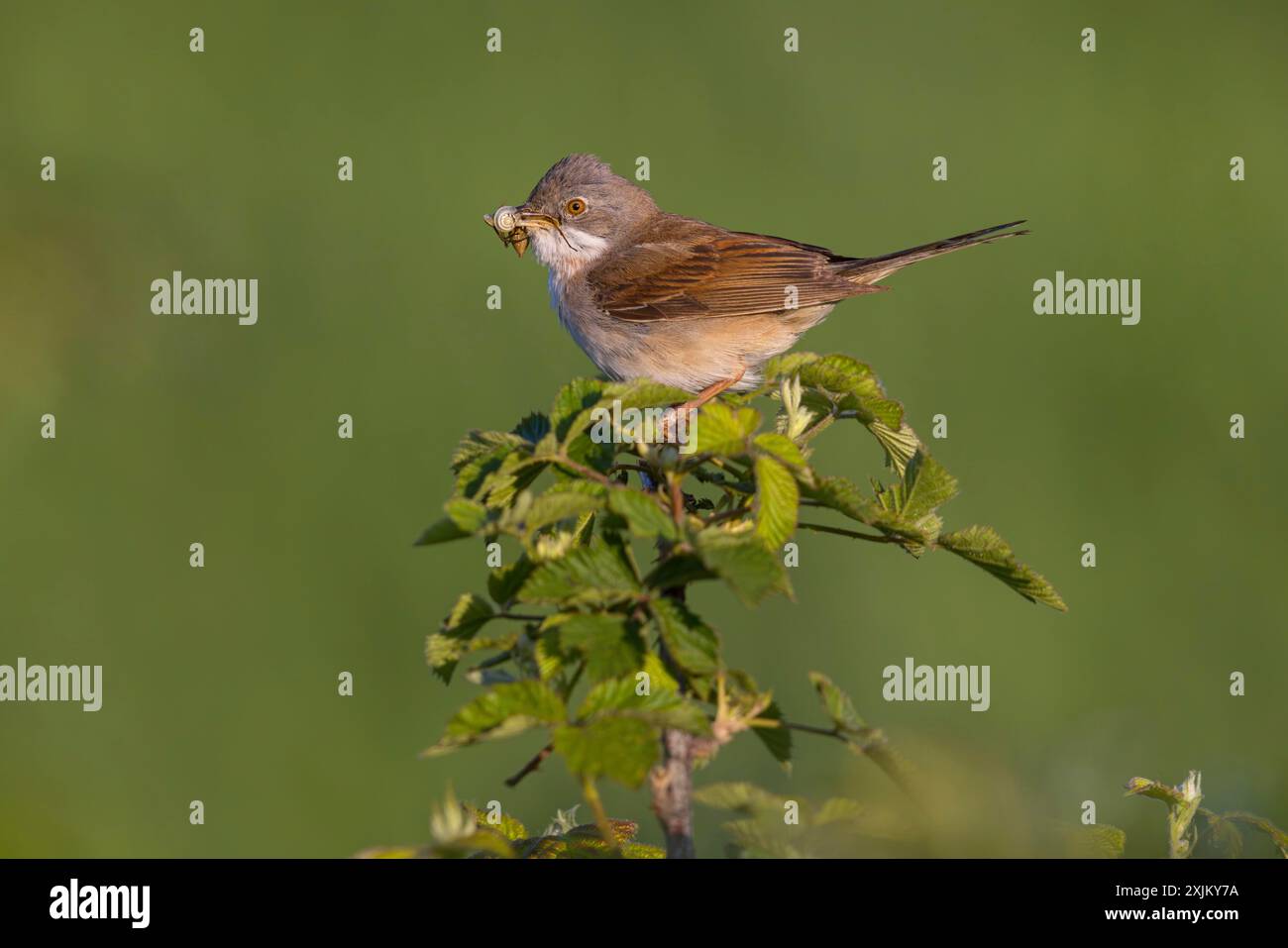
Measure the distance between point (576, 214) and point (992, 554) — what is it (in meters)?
4.06

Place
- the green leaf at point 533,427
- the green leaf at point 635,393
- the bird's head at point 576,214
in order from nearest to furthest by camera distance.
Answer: the green leaf at point 635,393 → the green leaf at point 533,427 → the bird's head at point 576,214

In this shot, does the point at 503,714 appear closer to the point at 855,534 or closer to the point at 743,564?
the point at 743,564

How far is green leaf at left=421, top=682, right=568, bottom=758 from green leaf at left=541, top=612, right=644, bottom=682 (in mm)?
64

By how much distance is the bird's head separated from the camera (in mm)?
5809

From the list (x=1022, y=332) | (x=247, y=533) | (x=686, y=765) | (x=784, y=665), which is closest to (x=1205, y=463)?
(x=1022, y=332)

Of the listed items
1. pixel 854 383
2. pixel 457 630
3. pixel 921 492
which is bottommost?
pixel 457 630

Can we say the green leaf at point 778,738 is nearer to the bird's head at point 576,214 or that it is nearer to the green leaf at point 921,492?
the green leaf at point 921,492

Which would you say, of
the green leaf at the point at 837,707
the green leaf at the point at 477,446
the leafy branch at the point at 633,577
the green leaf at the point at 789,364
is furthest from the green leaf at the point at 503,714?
the green leaf at the point at 789,364

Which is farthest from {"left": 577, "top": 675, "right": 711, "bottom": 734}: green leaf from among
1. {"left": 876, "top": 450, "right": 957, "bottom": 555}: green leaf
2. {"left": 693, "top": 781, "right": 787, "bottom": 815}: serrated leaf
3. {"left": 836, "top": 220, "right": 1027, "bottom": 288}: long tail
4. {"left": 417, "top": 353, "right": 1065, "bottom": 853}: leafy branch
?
{"left": 836, "top": 220, "right": 1027, "bottom": 288}: long tail

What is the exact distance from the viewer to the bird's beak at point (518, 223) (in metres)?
5.61

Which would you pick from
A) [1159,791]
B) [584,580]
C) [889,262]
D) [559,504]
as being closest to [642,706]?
[584,580]

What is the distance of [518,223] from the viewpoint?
5.72 metres

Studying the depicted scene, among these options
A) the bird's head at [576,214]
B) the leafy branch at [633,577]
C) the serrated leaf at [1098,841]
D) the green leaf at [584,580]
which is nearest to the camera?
the leafy branch at [633,577]

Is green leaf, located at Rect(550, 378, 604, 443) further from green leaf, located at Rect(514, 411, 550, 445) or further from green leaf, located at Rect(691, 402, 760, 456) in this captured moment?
green leaf, located at Rect(691, 402, 760, 456)
